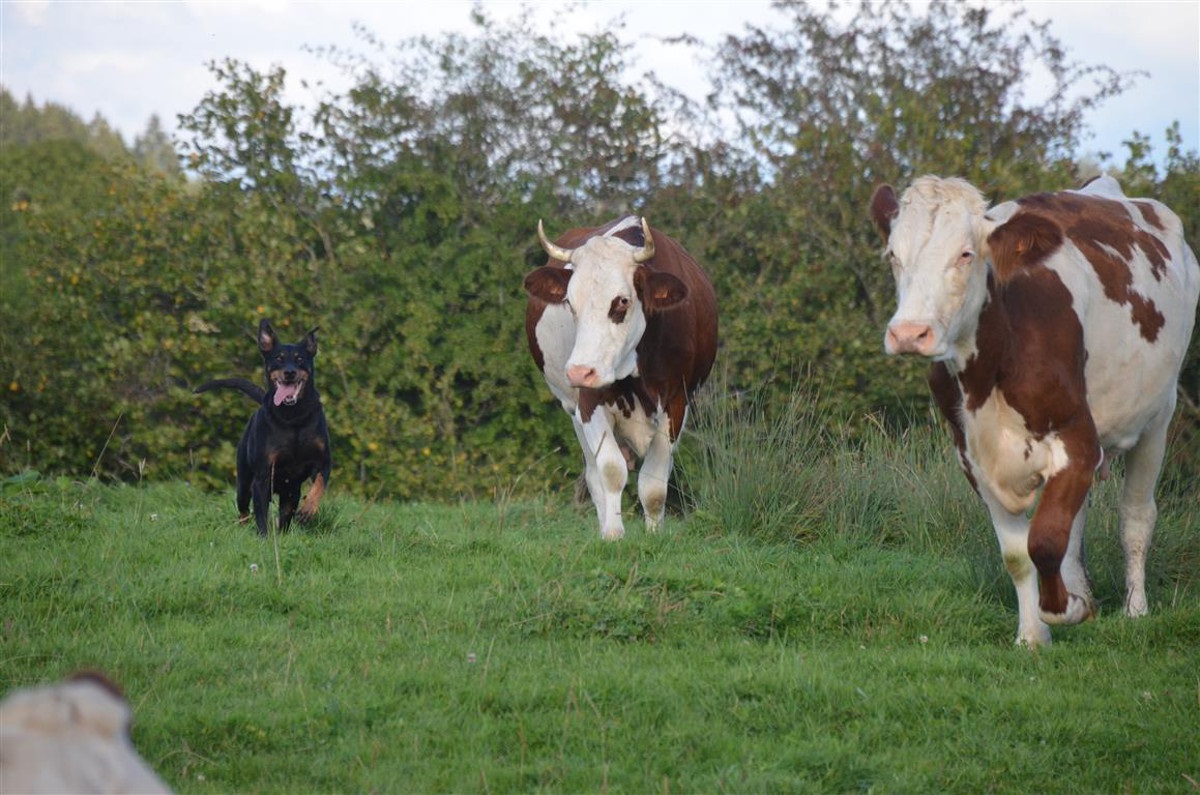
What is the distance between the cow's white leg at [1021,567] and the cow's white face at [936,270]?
95 cm

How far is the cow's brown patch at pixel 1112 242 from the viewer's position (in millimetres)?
7480

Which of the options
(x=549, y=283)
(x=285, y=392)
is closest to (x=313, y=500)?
(x=285, y=392)

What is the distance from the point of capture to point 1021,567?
23.1 ft

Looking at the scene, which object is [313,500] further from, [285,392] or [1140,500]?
[1140,500]

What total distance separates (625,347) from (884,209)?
2.62m

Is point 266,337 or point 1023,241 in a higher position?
point 1023,241

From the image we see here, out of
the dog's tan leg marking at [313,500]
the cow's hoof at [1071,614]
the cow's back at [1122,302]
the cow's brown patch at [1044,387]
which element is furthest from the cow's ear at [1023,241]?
the dog's tan leg marking at [313,500]

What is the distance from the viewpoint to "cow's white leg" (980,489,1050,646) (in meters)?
6.96

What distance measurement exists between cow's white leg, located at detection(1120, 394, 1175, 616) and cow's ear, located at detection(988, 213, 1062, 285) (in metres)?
1.77

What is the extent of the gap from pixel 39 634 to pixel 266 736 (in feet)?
6.50

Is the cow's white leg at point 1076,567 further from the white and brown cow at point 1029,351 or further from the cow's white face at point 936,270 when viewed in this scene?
the cow's white face at point 936,270

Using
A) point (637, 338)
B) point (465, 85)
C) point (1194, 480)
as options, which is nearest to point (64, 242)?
point (465, 85)

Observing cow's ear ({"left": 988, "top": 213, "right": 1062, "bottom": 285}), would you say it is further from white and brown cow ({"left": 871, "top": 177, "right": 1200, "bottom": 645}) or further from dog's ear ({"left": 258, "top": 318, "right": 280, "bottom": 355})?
dog's ear ({"left": 258, "top": 318, "right": 280, "bottom": 355})

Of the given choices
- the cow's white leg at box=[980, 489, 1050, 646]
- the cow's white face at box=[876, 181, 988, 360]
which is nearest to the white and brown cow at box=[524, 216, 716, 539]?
the cow's white leg at box=[980, 489, 1050, 646]
